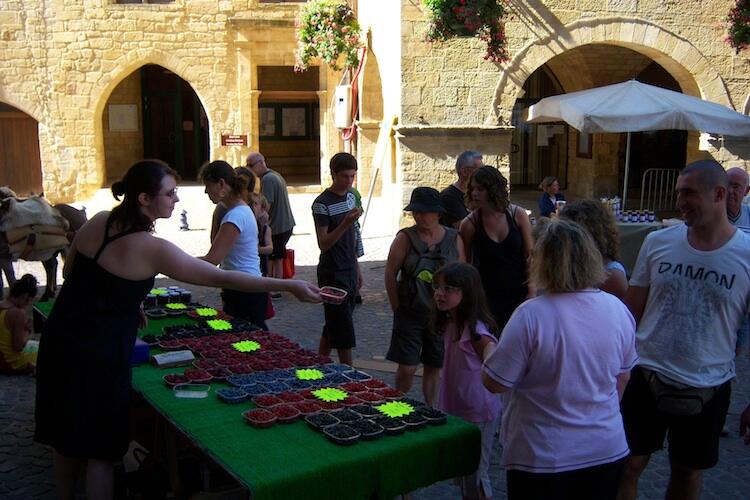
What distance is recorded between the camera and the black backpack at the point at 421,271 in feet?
14.0

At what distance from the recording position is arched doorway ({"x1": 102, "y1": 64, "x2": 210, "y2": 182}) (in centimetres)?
1950

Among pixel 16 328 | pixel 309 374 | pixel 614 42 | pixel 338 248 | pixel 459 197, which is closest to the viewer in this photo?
pixel 309 374

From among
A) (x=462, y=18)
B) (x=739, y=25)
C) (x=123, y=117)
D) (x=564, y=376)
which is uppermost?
(x=739, y=25)

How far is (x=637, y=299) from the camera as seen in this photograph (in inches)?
126

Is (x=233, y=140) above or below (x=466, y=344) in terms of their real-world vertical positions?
A: above

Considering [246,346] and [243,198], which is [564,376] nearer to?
[246,346]

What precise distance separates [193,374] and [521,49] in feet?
31.0

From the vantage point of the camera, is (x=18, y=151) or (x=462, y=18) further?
(x=18, y=151)

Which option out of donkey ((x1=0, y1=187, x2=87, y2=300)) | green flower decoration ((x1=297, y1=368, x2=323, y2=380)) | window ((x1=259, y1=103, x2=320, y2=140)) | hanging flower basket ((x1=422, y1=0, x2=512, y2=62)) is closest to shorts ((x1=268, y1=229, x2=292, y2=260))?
donkey ((x1=0, y1=187, x2=87, y2=300))

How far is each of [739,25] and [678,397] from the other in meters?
10.3

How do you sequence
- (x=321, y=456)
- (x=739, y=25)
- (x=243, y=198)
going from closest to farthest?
(x=321, y=456) < (x=243, y=198) < (x=739, y=25)

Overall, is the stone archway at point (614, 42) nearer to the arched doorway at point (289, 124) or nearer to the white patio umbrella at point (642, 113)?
the white patio umbrella at point (642, 113)

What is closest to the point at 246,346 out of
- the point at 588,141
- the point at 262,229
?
the point at 262,229

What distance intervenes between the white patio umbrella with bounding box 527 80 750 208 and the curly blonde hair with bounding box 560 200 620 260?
5.41 m
